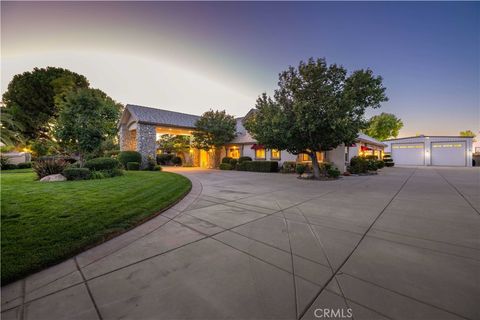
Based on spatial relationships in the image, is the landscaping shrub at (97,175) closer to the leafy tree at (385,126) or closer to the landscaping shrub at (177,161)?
the landscaping shrub at (177,161)

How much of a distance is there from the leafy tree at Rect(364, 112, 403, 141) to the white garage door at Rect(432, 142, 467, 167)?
18808mm

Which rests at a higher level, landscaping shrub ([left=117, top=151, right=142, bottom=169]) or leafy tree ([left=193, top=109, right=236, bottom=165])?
leafy tree ([left=193, top=109, right=236, bottom=165])

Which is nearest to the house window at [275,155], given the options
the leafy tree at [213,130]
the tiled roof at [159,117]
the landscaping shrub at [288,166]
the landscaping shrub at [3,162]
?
the landscaping shrub at [288,166]

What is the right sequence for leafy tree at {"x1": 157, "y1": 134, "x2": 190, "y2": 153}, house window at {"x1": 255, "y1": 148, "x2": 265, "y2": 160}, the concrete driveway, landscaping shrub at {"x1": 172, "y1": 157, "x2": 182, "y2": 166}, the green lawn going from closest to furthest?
the concrete driveway < the green lawn < house window at {"x1": 255, "y1": 148, "x2": 265, "y2": 160} < leafy tree at {"x1": 157, "y1": 134, "x2": 190, "y2": 153} < landscaping shrub at {"x1": 172, "y1": 157, "x2": 182, "y2": 166}

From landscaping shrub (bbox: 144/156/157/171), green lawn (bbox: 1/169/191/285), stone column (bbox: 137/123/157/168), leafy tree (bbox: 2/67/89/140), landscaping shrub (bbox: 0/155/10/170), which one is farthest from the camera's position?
leafy tree (bbox: 2/67/89/140)

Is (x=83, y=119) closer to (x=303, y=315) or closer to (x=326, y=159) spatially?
(x=303, y=315)

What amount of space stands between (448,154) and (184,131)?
4003 cm

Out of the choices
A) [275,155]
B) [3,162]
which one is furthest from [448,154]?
[3,162]

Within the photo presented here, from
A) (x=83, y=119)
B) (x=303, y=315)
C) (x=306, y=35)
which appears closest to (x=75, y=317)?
(x=303, y=315)

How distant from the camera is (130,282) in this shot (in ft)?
7.61

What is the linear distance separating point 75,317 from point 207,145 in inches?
804

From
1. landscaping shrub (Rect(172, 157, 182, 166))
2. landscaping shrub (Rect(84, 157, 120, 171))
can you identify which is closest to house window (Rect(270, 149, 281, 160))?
landscaping shrub (Rect(84, 157, 120, 171))

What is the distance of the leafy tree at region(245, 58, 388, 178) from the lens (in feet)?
35.6

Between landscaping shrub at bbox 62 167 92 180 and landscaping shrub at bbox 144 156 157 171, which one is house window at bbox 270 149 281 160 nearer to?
landscaping shrub at bbox 144 156 157 171
